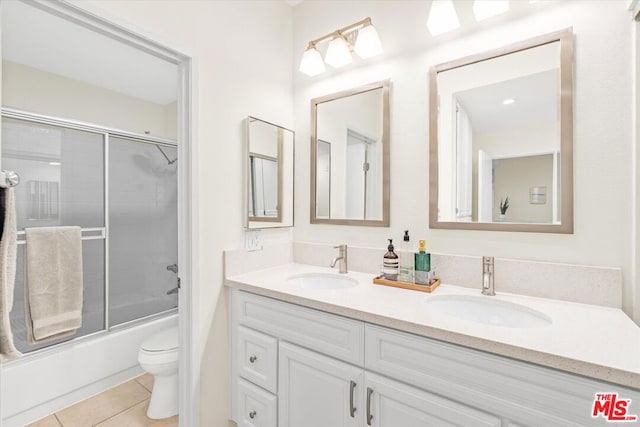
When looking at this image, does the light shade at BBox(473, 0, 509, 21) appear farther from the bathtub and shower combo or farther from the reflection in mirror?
the bathtub and shower combo

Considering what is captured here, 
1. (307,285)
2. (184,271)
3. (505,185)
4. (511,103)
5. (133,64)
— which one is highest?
(133,64)

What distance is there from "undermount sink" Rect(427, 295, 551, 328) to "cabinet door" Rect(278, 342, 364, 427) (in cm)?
43

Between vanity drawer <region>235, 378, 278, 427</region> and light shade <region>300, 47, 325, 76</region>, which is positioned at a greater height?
light shade <region>300, 47, 325, 76</region>

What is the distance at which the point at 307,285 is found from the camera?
5.51 feet

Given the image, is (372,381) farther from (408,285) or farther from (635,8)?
(635,8)

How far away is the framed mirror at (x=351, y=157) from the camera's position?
1651 millimetres

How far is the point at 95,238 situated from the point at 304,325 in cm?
197

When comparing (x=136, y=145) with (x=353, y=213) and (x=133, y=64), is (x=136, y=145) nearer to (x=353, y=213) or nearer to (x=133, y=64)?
(x=133, y=64)

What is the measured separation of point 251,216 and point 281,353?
2.46 ft

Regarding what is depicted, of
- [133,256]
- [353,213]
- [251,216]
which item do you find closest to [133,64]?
[133,256]

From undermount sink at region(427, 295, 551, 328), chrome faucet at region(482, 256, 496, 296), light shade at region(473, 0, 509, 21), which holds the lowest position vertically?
undermount sink at region(427, 295, 551, 328)

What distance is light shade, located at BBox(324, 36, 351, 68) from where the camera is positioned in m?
1.70

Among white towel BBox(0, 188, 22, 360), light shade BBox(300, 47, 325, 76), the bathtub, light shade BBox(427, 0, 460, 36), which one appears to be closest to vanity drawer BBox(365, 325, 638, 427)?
white towel BBox(0, 188, 22, 360)

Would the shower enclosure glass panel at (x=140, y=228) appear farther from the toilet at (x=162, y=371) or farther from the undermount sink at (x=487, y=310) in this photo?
the undermount sink at (x=487, y=310)
